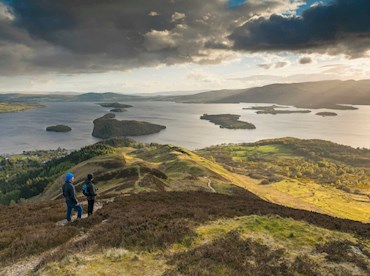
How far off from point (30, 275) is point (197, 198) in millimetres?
23339

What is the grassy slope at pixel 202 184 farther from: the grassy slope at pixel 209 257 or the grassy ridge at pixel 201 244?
the grassy slope at pixel 209 257

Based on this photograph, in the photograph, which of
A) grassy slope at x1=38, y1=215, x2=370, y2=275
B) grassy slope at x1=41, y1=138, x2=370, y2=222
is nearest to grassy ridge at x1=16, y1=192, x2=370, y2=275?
grassy slope at x1=38, y1=215, x2=370, y2=275

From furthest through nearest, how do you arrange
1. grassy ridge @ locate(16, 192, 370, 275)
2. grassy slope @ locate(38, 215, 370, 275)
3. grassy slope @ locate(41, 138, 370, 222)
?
1. grassy slope @ locate(41, 138, 370, 222)
2. grassy ridge @ locate(16, 192, 370, 275)
3. grassy slope @ locate(38, 215, 370, 275)

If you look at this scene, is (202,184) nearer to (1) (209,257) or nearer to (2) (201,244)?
(2) (201,244)

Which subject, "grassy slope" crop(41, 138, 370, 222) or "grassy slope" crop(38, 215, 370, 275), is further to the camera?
"grassy slope" crop(41, 138, 370, 222)

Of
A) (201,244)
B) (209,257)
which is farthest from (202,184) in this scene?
(209,257)

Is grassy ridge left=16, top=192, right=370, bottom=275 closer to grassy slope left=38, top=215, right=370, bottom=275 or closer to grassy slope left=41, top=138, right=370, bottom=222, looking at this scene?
grassy slope left=38, top=215, right=370, bottom=275

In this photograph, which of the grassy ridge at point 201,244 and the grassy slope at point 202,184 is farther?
the grassy slope at point 202,184

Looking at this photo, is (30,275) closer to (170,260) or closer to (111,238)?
(111,238)

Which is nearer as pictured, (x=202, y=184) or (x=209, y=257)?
(x=209, y=257)

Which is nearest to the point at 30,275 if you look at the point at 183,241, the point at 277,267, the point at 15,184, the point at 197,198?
the point at 183,241

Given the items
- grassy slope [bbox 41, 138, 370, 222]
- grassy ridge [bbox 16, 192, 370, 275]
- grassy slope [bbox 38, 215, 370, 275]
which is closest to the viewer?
grassy slope [bbox 38, 215, 370, 275]

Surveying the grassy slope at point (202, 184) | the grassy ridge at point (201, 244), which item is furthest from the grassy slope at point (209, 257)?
the grassy slope at point (202, 184)

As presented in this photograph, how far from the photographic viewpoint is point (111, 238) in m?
19.1
